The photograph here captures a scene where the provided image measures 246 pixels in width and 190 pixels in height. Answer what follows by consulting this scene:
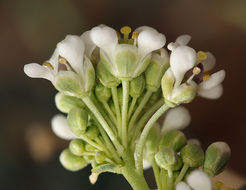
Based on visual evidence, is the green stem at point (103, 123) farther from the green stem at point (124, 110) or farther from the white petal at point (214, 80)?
the white petal at point (214, 80)

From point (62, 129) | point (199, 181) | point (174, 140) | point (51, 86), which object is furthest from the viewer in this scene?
point (51, 86)

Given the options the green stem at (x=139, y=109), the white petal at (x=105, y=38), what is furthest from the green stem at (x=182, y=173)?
the white petal at (x=105, y=38)

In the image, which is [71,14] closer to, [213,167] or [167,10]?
[167,10]

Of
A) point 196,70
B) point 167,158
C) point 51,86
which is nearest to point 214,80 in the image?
point 196,70

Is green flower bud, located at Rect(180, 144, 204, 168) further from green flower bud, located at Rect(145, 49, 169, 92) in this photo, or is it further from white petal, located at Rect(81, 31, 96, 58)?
white petal, located at Rect(81, 31, 96, 58)

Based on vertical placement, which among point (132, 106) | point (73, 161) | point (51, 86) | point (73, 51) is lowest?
point (51, 86)

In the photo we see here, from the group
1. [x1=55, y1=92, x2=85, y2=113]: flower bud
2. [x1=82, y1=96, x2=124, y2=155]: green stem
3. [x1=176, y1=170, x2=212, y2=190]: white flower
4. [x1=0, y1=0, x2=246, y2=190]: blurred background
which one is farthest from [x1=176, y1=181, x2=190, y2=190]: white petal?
[x1=0, y1=0, x2=246, y2=190]: blurred background

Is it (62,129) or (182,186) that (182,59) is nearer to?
(182,186)

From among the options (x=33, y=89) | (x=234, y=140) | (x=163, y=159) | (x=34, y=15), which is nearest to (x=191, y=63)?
(x=163, y=159)
